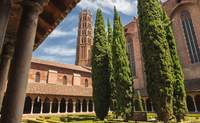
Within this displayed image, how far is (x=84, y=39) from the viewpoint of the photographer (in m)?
70.0

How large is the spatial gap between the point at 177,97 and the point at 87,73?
23.6 m

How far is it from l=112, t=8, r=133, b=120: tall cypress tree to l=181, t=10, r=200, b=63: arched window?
44.0ft

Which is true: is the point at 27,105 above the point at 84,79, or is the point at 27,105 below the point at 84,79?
below

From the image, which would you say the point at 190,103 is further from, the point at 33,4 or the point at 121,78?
the point at 33,4

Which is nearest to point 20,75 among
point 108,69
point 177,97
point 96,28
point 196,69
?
point 177,97

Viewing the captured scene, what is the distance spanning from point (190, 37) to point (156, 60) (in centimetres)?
1630

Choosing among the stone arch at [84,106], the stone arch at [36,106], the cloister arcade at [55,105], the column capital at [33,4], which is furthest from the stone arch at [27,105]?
Answer: the column capital at [33,4]

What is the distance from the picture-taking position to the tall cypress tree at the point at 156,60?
14664mm

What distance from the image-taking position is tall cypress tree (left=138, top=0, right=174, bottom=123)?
14.7 meters

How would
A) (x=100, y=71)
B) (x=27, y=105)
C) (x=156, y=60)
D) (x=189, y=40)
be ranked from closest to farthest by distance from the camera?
(x=156, y=60)
(x=100, y=71)
(x=27, y=105)
(x=189, y=40)

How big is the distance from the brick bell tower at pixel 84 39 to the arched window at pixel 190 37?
138 ft

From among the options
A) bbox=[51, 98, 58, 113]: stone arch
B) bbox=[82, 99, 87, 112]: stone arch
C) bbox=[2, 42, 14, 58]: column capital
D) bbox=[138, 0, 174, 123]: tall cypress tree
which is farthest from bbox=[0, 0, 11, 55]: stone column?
bbox=[82, 99, 87, 112]: stone arch

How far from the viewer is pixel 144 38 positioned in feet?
56.8

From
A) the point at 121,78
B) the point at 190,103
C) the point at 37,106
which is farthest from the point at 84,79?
the point at 190,103
